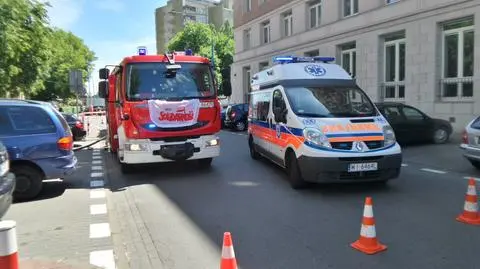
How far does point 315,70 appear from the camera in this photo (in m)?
9.37

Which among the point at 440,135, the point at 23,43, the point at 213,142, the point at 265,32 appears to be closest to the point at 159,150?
the point at 213,142

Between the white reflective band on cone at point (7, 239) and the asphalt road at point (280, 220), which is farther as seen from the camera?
the asphalt road at point (280, 220)

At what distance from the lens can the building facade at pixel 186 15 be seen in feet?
358

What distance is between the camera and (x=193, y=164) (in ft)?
37.8

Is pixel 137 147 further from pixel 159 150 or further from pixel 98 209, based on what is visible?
pixel 98 209

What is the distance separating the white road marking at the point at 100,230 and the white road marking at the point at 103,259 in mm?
638

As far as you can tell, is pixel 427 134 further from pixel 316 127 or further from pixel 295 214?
pixel 295 214

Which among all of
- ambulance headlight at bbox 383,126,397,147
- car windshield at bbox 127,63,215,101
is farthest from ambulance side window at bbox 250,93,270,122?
ambulance headlight at bbox 383,126,397,147

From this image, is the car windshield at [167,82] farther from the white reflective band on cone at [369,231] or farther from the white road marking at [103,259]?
the white reflective band on cone at [369,231]

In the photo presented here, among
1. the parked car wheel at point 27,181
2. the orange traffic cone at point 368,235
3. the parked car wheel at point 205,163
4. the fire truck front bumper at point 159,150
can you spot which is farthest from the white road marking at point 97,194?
the orange traffic cone at point 368,235

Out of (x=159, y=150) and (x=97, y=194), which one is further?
(x=159, y=150)

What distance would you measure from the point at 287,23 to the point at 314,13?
387 cm

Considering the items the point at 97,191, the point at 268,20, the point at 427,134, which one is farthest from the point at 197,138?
the point at 268,20

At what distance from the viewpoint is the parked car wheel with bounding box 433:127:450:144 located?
14.6 metres
